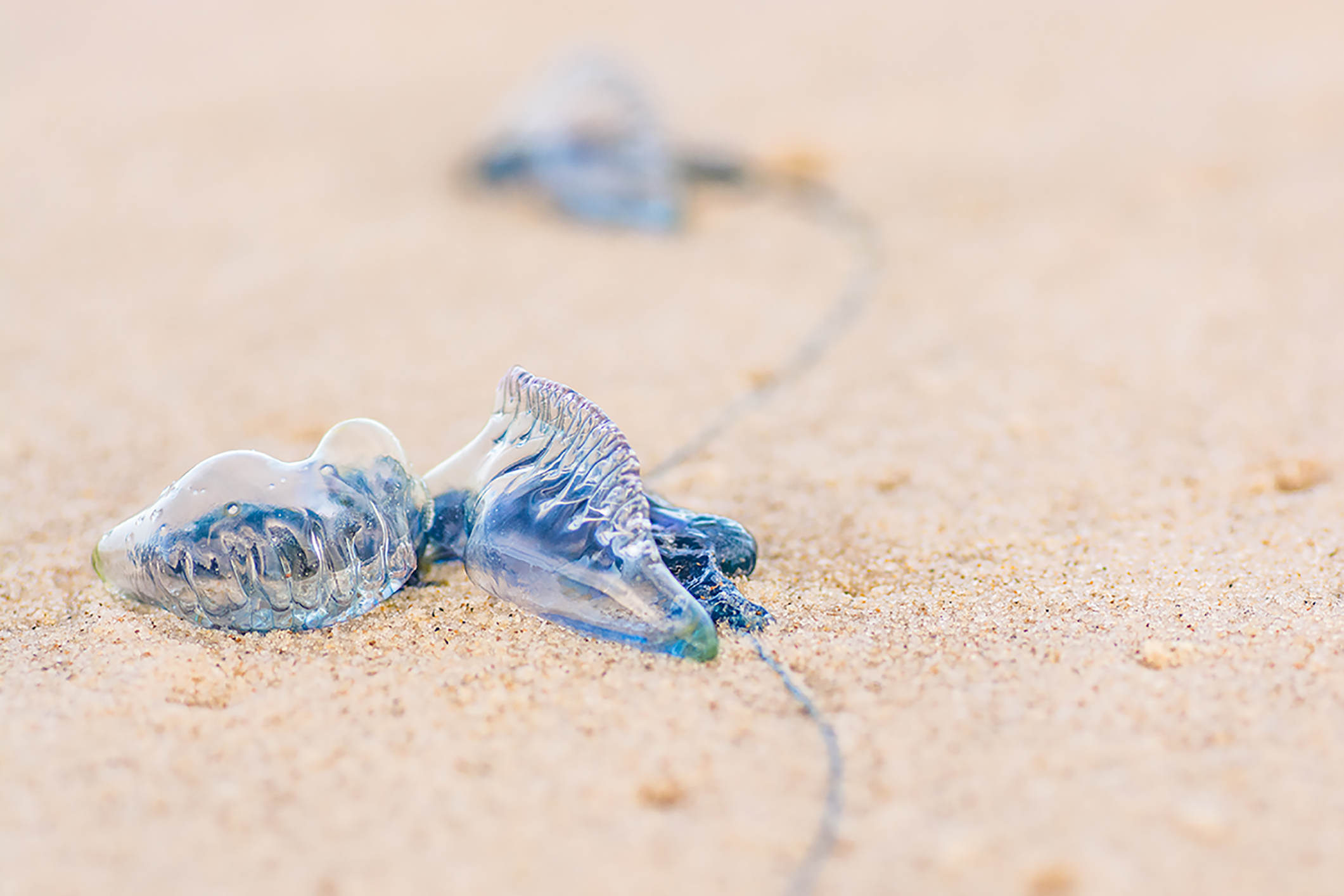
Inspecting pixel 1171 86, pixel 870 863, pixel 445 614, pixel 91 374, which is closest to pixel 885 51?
pixel 1171 86

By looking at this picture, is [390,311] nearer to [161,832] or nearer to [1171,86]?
[161,832]

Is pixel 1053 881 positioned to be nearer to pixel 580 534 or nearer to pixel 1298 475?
pixel 580 534

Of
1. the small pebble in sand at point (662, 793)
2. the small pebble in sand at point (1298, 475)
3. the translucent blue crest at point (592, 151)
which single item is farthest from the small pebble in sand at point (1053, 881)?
the translucent blue crest at point (592, 151)

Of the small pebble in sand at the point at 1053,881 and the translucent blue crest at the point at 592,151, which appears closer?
the small pebble in sand at the point at 1053,881

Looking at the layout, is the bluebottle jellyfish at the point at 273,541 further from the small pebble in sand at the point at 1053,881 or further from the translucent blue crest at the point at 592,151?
the translucent blue crest at the point at 592,151

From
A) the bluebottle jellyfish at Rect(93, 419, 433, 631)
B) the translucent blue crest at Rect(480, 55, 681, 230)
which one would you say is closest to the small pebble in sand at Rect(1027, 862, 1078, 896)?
the bluebottle jellyfish at Rect(93, 419, 433, 631)

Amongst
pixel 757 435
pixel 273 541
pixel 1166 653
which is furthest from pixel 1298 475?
pixel 273 541
